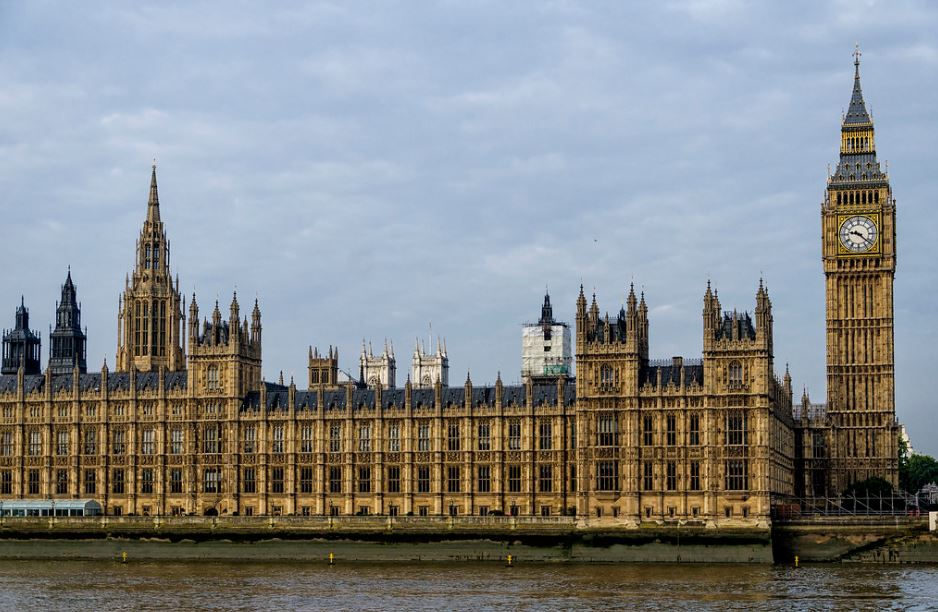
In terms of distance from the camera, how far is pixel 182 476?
6388 inches

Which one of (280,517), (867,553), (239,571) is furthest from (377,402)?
(867,553)

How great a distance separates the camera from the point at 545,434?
153 meters

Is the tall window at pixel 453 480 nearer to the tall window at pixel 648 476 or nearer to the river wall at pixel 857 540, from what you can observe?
the tall window at pixel 648 476

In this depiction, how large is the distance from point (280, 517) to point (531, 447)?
22.9m

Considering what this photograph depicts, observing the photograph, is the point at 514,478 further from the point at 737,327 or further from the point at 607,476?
the point at 737,327

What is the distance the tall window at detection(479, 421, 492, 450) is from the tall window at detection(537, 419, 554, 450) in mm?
4627

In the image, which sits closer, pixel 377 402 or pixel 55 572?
pixel 55 572

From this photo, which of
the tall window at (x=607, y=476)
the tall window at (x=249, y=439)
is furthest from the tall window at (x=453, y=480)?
the tall window at (x=249, y=439)

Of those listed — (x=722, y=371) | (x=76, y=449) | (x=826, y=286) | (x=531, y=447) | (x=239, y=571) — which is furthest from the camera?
(x=826, y=286)

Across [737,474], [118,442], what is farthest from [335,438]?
[737,474]

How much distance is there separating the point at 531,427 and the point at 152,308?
2357 inches

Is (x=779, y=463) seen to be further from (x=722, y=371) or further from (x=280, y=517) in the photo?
(x=280, y=517)

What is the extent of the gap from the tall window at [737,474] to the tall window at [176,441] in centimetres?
5245

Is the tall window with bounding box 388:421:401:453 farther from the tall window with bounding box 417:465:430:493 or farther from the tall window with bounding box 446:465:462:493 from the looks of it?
the tall window with bounding box 446:465:462:493
